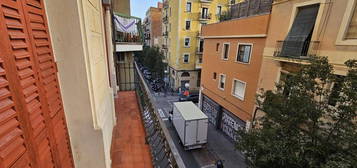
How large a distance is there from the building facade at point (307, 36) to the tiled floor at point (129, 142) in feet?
15.8

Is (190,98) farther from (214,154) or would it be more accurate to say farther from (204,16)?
(204,16)

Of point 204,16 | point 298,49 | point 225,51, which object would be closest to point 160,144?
point 298,49

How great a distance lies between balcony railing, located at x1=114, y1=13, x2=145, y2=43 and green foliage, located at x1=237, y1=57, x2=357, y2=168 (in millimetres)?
5760

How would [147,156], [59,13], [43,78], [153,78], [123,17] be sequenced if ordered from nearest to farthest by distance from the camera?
[43,78]
[59,13]
[147,156]
[123,17]
[153,78]

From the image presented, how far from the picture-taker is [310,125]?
12.6 feet

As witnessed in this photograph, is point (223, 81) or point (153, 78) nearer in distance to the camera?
point (223, 81)

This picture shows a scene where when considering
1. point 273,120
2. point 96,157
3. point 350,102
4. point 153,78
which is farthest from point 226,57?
point 153,78

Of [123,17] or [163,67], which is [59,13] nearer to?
[123,17]

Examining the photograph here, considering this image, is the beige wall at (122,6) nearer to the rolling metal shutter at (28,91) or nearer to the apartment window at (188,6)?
the rolling metal shutter at (28,91)

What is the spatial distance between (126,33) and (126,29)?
17cm

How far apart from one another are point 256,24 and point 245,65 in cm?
218

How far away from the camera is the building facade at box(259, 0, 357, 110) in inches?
192

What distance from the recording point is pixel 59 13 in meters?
1.56

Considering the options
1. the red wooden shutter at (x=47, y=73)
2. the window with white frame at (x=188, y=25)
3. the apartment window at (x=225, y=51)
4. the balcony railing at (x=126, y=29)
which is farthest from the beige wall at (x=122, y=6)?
the window with white frame at (x=188, y=25)
